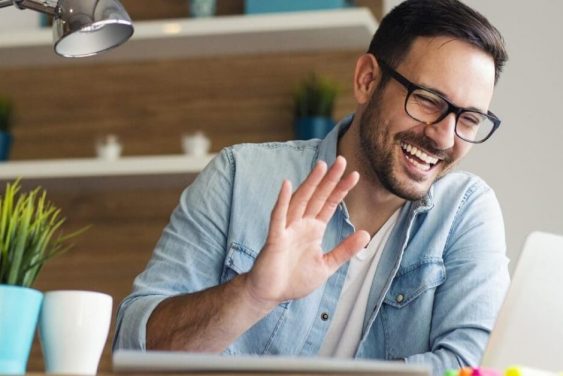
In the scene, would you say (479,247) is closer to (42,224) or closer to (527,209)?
(42,224)

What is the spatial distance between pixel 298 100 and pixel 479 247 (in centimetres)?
137

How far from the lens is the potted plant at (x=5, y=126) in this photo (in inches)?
141

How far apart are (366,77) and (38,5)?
772 mm

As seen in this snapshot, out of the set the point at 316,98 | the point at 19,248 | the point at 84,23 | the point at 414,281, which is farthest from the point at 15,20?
the point at 19,248

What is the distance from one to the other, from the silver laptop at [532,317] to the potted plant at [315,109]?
6.23 feet

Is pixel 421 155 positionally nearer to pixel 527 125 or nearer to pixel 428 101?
pixel 428 101

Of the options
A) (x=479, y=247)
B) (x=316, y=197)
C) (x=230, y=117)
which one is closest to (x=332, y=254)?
(x=316, y=197)

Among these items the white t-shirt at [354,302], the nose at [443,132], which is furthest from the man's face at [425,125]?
the white t-shirt at [354,302]

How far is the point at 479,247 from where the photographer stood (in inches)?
85.6

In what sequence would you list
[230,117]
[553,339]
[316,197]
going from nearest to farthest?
[553,339], [316,197], [230,117]

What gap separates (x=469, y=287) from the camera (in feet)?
6.86

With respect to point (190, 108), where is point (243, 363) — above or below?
above

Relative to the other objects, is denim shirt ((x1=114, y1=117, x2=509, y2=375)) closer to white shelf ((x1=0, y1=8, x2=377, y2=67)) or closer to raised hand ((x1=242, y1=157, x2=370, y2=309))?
raised hand ((x1=242, y1=157, x2=370, y2=309))

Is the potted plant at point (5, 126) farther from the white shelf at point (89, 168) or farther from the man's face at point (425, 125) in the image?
the man's face at point (425, 125)
